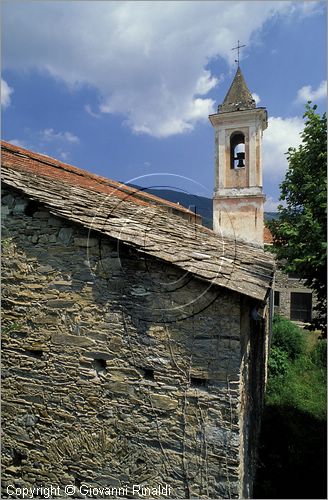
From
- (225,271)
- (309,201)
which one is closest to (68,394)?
(225,271)

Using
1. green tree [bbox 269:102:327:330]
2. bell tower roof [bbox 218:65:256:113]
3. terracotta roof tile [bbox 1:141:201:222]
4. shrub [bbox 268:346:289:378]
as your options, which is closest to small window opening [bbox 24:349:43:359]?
terracotta roof tile [bbox 1:141:201:222]

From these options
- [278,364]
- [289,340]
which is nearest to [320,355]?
[289,340]

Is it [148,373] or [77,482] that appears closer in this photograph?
[148,373]

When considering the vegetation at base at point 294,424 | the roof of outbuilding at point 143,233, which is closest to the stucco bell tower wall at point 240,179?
the vegetation at base at point 294,424

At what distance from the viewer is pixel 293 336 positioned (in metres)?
12.0

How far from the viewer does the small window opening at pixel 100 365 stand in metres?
3.51

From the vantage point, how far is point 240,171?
11375 millimetres

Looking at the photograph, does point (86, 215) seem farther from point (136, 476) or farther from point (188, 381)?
point (136, 476)

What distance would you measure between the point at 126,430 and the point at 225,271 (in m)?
2.03

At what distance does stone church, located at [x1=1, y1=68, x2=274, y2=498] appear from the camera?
3.17 meters

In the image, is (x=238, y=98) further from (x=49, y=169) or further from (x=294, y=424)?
(x=294, y=424)

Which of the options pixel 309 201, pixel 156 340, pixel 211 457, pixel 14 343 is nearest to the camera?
pixel 211 457

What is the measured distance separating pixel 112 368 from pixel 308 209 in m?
3.25

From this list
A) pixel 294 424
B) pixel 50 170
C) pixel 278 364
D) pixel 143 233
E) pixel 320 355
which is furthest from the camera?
pixel 320 355
